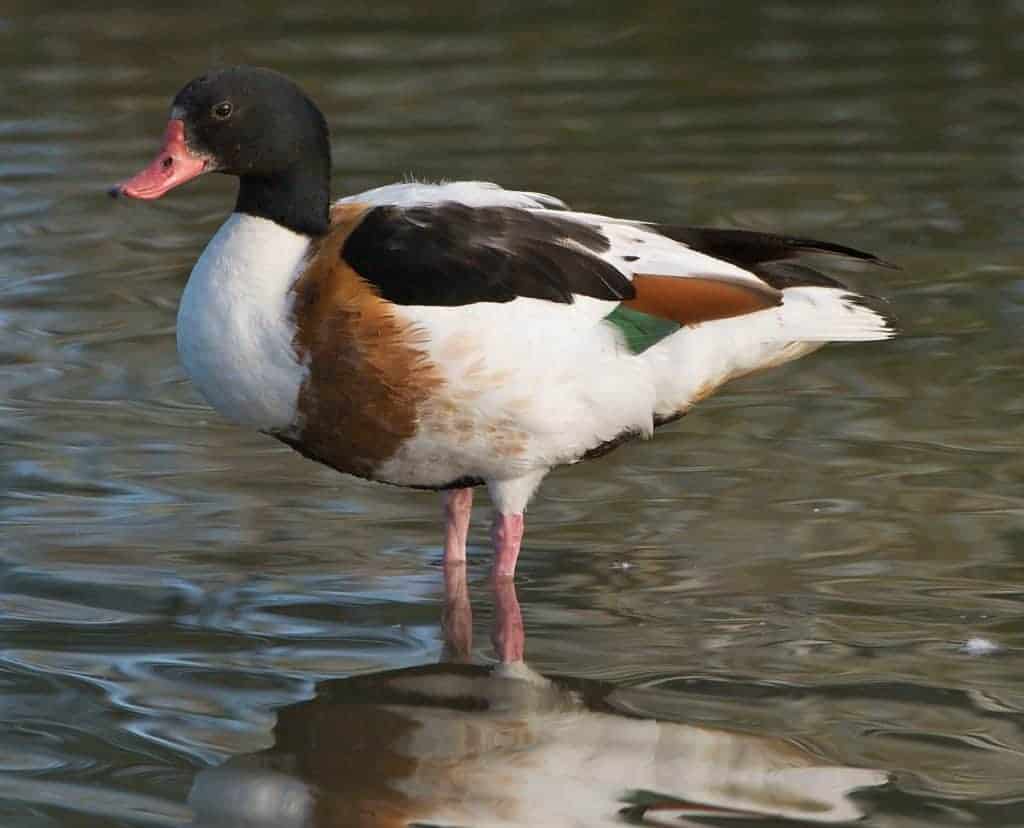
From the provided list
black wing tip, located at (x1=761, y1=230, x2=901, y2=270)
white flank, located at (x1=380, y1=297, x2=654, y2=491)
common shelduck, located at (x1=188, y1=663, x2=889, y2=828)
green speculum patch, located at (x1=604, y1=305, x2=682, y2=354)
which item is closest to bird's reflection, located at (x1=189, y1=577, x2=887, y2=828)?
common shelduck, located at (x1=188, y1=663, x2=889, y2=828)

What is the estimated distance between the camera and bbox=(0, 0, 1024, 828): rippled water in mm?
5020

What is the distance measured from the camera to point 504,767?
4859 mm

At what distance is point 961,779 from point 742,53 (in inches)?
399

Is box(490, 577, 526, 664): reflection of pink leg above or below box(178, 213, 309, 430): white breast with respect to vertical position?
below

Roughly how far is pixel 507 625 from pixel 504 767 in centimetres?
99

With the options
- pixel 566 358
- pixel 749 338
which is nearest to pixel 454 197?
pixel 566 358

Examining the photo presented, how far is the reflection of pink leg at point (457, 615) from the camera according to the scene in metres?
5.70

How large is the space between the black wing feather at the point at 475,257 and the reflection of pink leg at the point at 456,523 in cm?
82

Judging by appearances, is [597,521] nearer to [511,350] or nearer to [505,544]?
[505,544]

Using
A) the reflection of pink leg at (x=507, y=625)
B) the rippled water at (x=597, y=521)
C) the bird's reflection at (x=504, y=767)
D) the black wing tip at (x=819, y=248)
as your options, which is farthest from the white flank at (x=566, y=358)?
the bird's reflection at (x=504, y=767)

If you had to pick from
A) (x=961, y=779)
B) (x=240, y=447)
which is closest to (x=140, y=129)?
(x=240, y=447)

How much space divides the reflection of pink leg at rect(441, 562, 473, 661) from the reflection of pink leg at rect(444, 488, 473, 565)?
0.04m

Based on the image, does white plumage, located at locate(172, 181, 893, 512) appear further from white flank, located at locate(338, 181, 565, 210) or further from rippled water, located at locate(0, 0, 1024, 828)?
rippled water, located at locate(0, 0, 1024, 828)

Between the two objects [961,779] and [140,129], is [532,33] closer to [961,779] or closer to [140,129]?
[140,129]
